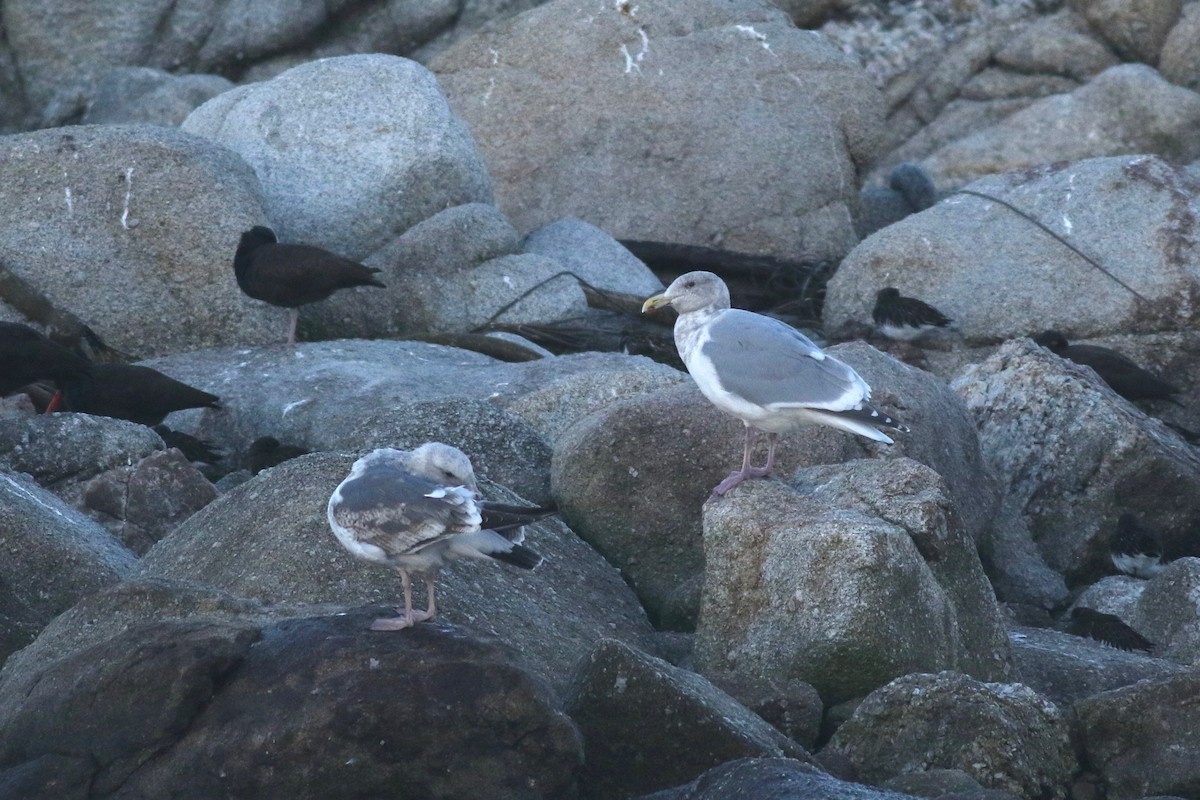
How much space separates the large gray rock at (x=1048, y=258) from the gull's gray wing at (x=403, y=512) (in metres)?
8.60

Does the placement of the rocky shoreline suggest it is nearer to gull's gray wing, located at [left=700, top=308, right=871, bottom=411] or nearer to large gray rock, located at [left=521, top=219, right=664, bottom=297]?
large gray rock, located at [left=521, top=219, right=664, bottom=297]

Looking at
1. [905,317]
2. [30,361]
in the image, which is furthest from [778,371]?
[905,317]

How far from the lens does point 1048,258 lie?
1370 cm

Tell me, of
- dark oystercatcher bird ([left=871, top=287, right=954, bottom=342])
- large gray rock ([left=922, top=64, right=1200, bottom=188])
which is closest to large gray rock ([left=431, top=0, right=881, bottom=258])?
dark oystercatcher bird ([left=871, top=287, right=954, bottom=342])

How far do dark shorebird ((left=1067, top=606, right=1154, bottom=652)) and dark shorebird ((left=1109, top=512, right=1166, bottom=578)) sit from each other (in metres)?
0.93

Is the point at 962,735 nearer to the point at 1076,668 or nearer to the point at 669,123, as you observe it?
the point at 1076,668

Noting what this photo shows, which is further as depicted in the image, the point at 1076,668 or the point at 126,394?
the point at 126,394

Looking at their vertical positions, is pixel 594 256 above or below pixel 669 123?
below

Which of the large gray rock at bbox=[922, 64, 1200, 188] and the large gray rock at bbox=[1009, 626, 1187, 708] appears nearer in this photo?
the large gray rock at bbox=[1009, 626, 1187, 708]

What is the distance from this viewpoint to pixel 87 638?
6.50 m

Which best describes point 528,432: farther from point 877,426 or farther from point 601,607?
point 877,426

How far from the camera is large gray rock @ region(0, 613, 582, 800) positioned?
5.41 meters

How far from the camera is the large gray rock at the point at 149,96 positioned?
745 inches

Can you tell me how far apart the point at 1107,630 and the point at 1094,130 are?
43.1 feet
